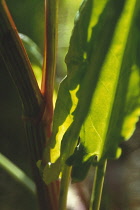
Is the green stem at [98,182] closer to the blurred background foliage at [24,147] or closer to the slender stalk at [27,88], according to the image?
the slender stalk at [27,88]

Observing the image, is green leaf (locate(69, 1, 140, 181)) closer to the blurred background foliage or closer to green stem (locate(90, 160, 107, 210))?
green stem (locate(90, 160, 107, 210))

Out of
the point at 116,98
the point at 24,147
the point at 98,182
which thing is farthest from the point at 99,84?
the point at 24,147

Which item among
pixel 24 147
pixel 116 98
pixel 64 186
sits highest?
pixel 116 98

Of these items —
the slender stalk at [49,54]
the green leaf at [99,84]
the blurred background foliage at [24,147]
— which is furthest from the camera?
the blurred background foliage at [24,147]

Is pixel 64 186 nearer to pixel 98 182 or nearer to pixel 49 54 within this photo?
pixel 98 182

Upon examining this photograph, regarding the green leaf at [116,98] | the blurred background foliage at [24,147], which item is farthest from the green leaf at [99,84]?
the blurred background foliage at [24,147]

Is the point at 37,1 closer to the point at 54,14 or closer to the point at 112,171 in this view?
the point at 54,14

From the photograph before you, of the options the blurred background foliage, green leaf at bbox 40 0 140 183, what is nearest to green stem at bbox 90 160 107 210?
green leaf at bbox 40 0 140 183

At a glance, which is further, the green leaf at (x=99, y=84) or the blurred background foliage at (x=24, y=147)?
the blurred background foliage at (x=24, y=147)
